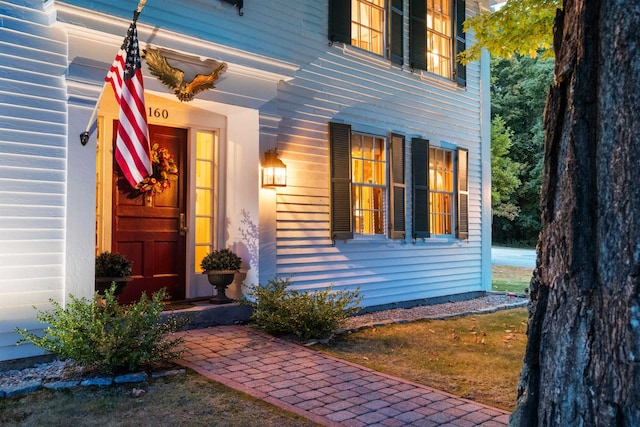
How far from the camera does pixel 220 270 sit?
655 cm

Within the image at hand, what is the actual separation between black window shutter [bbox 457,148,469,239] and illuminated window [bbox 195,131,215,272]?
15.9ft

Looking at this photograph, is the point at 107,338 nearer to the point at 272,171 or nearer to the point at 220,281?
the point at 220,281

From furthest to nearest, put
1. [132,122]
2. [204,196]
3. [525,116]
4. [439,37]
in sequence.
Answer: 1. [525,116]
2. [439,37]
3. [204,196]
4. [132,122]

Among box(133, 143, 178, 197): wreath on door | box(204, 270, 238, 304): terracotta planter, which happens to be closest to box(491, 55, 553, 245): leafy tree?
box(204, 270, 238, 304): terracotta planter

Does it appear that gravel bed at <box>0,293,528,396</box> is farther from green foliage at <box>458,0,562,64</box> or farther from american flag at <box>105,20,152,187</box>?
green foliage at <box>458,0,562,64</box>

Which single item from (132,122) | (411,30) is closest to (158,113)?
(132,122)

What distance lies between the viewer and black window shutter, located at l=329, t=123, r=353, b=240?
306 inches

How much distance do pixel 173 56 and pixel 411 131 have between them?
Answer: 174 inches

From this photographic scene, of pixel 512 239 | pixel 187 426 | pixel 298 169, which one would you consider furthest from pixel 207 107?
pixel 512 239

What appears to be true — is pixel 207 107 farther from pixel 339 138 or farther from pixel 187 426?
pixel 187 426

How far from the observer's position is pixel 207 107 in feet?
22.2

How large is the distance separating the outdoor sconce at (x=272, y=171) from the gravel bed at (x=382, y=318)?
200 cm

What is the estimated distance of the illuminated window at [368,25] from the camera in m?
8.42

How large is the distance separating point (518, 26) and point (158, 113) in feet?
15.7
